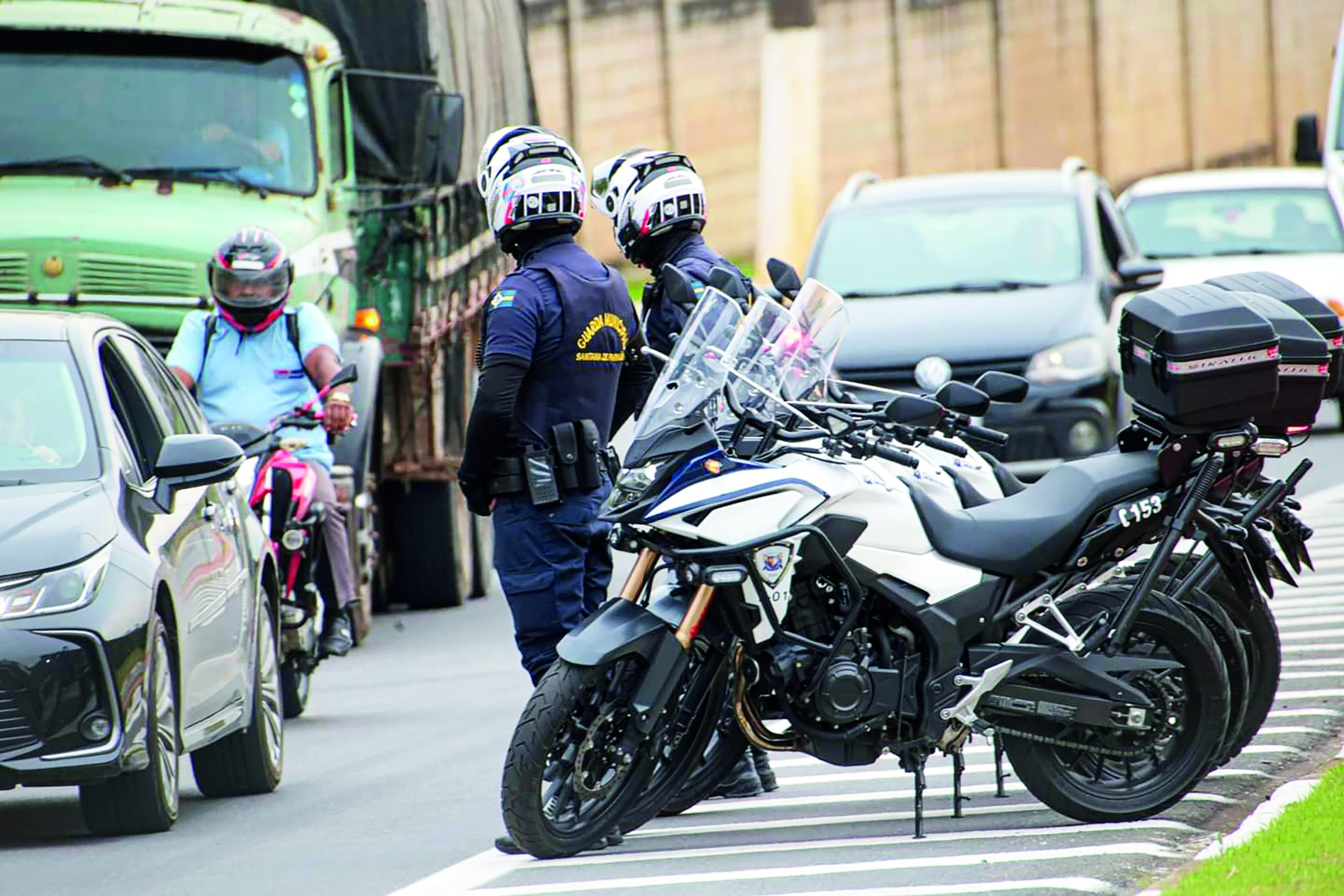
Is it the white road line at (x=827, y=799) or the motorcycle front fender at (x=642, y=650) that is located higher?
the motorcycle front fender at (x=642, y=650)

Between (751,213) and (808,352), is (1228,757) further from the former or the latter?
(751,213)

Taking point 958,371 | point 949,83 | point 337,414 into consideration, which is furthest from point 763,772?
point 949,83

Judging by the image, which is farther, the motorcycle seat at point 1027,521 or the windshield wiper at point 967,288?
the windshield wiper at point 967,288

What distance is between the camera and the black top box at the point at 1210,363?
26.3ft

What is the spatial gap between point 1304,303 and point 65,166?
7.53 meters

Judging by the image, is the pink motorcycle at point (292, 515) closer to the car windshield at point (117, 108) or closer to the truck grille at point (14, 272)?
the truck grille at point (14, 272)

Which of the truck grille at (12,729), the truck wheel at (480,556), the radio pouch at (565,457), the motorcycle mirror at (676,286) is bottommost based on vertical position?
the truck wheel at (480,556)

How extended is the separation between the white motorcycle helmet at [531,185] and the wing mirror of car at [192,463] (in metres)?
1.17

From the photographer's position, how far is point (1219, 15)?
45.5 m

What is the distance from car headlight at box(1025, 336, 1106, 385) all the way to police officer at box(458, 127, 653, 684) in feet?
26.5

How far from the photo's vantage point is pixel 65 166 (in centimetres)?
1416

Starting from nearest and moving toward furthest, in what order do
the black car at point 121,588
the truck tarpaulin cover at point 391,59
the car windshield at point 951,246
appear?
1. the black car at point 121,588
2. the truck tarpaulin cover at point 391,59
3. the car windshield at point 951,246

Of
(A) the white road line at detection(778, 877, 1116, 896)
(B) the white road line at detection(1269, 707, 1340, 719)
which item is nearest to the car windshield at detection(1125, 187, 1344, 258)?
(B) the white road line at detection(1269, 707, 1340, 719)

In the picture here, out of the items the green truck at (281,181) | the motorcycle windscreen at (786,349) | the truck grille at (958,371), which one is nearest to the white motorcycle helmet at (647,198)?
the motorcycle windscreen at (786,349)
